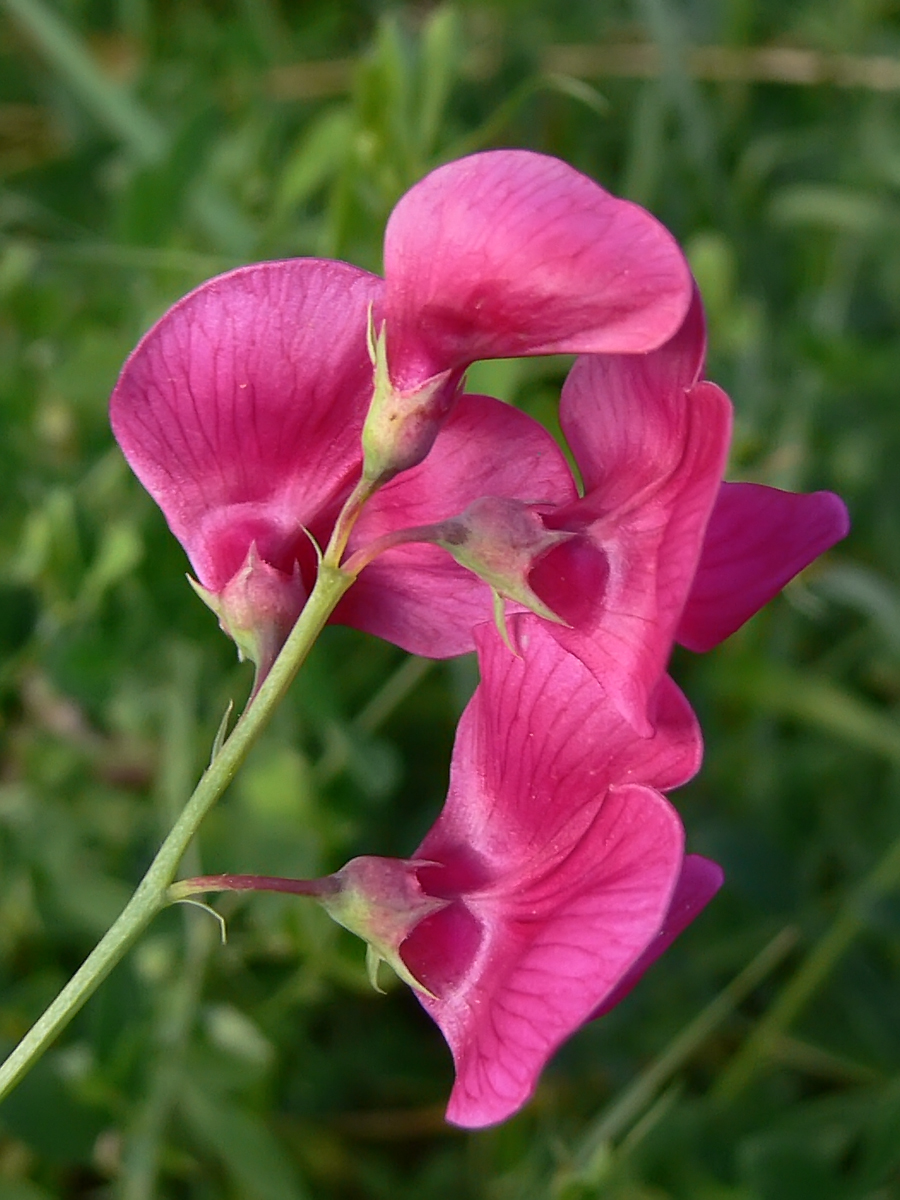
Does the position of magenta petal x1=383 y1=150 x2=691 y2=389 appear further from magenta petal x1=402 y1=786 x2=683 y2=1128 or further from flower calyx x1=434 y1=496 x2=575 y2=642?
magenta petal x1=402 y1=786 x2=683 y2=1128

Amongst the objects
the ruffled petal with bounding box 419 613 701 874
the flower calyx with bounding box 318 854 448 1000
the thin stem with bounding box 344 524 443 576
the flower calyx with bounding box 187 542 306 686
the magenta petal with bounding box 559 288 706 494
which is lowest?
the flower calyx with bounding box 318 854 448 1000

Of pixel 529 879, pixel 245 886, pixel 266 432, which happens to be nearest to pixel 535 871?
pixel 529 879

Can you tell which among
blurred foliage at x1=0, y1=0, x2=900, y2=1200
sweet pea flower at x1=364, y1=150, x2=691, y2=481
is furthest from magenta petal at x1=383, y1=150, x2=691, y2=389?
blurred foliage at x1=0, y1=0, x2=900, y2=1200

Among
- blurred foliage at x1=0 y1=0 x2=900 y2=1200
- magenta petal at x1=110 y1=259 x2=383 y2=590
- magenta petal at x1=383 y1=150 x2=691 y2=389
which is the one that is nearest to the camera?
magenta petal at x1=383 y1=150 x2=691 y2=389

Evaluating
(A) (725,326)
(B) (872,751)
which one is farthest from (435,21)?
(B) (872,751)

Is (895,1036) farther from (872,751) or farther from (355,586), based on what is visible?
(355,586)

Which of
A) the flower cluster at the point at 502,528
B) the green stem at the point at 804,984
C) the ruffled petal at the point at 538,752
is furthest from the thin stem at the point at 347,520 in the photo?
the green stem at the point at 804,984

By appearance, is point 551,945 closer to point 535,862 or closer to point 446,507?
point 535,862

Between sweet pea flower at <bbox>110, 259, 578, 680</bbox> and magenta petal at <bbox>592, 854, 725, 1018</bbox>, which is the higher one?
sweet pea flower at <bbox>110, 259, 578, 680</bbox>
